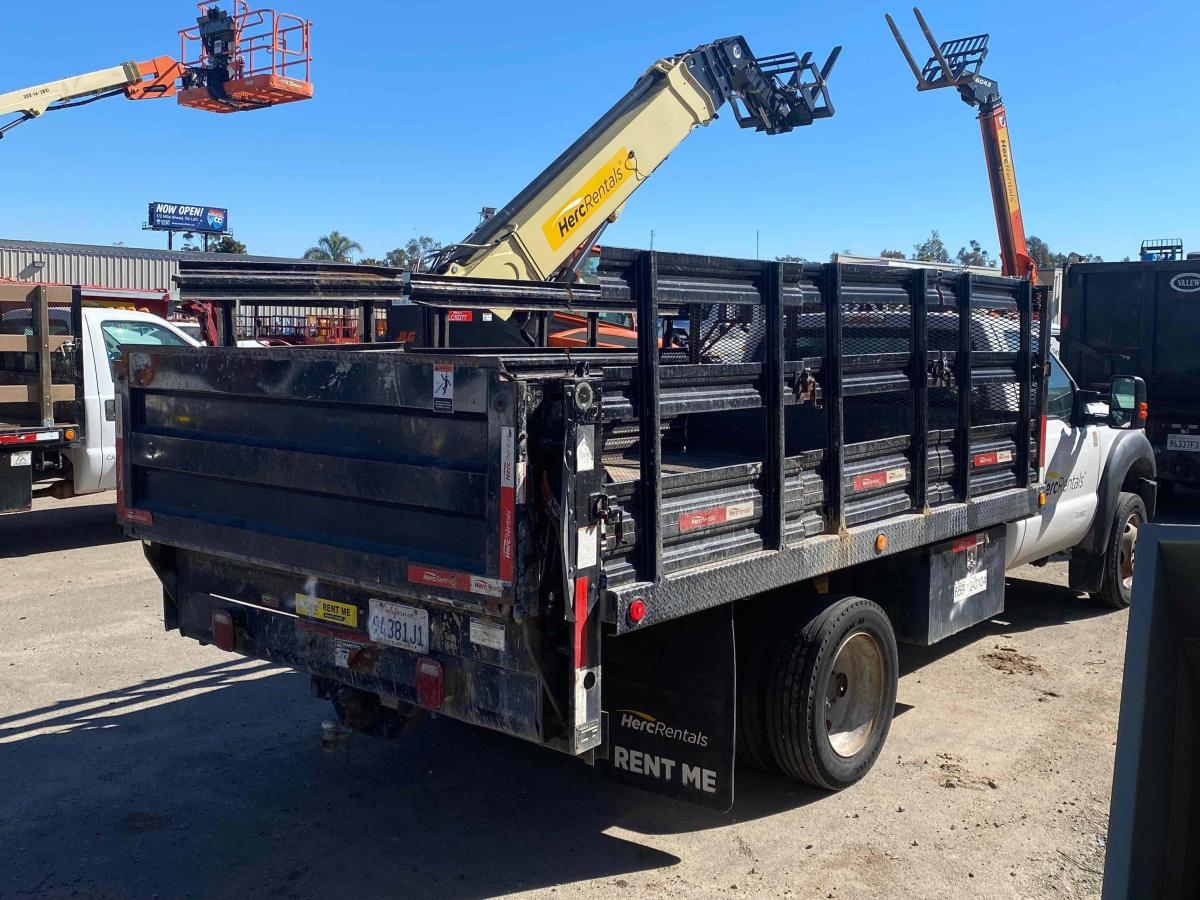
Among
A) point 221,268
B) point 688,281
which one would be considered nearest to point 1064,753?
point 688,281

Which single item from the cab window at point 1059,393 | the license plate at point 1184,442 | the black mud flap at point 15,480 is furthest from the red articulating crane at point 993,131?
the black mud flap at point 15,480

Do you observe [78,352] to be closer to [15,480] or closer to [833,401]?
[15,480]

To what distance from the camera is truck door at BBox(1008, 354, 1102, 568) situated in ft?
22.9

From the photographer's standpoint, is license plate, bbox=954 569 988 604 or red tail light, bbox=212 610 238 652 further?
license plate, bbox=954 569 988 604

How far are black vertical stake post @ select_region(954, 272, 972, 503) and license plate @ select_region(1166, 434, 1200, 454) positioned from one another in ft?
25.3

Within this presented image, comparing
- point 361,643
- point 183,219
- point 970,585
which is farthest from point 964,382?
point 183,219

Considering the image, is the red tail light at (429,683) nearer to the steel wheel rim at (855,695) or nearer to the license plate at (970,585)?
the steel wheel rim at (855,695)

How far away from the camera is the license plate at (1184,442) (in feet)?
38.8

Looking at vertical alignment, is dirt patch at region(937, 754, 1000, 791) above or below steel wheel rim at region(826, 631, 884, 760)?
below

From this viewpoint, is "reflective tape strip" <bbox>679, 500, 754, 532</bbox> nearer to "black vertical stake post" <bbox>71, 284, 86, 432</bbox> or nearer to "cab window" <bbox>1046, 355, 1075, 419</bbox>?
"cab window" <bbox>1046, 355, 1075, 419</bbox>

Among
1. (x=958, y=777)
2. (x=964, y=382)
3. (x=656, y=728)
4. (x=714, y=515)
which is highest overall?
(x=964, y=382)

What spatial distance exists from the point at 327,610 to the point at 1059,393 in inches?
204

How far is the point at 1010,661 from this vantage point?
7.00m

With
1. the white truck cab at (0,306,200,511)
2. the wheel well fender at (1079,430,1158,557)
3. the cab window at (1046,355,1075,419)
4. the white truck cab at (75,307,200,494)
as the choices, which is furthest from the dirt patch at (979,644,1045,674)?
the white truck cab at (75,307,200,494)
